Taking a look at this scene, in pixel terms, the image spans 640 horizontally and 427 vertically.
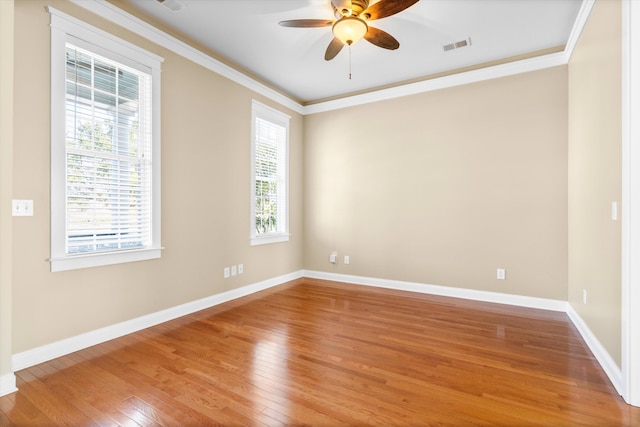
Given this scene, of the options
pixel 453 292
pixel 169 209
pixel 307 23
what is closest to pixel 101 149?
pixel 169 209

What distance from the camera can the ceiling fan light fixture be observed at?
104 inches

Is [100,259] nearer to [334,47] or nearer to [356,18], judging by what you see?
[334,47]

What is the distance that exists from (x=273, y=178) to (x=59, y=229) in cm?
295

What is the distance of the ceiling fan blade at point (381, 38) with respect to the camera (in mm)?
2840

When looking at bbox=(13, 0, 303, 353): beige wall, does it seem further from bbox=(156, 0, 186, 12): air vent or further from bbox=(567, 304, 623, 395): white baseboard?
bbox=(567, 304, 623, 395): white baseboard

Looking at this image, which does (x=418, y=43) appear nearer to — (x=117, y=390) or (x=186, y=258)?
(x=186, y=258)

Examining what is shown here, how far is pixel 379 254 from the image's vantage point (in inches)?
195

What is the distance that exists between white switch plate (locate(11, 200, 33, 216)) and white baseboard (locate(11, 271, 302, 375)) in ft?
3.41

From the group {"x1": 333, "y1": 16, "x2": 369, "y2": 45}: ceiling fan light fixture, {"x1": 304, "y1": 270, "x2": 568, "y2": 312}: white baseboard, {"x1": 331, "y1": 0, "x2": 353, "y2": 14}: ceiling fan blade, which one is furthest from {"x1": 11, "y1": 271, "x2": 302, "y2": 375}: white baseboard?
{"x1": 331, "y1": 0, "x2": 353, "y2": 14}: ceiling fan blade

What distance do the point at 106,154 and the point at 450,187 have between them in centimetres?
406

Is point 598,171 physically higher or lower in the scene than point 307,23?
lower

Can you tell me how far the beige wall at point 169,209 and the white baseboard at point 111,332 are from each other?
0.19 feet

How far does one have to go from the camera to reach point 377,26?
3287 millimetres

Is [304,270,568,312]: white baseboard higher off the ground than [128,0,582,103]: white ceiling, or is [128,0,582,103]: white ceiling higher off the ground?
[128,0,582,103]: white ceiling
